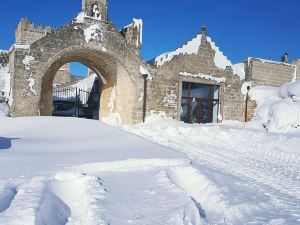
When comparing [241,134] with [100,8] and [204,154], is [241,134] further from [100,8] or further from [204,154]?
[100,8]

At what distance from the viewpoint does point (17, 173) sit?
4641mm

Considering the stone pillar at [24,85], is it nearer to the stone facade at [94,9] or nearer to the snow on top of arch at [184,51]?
the stone facade at [94,9]

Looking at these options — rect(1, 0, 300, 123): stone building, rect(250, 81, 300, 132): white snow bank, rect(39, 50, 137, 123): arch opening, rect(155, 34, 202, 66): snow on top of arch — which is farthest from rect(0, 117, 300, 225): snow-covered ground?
rect(155, 34, 202, 66): snow on top of arch

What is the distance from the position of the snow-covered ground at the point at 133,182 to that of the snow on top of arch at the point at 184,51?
6.88 metres

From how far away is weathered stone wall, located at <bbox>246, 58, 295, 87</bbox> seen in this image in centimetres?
1740

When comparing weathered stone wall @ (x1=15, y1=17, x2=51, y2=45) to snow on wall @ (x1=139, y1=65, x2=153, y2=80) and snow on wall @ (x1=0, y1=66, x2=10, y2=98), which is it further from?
snow on wall @ (x1=139, y1=65, x2=153, y2=80)

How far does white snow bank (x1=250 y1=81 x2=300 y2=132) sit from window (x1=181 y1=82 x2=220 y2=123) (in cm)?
259

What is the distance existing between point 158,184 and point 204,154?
12.0 ft

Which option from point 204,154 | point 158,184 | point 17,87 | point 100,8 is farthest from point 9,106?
point 158,184

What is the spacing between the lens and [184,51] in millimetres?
15656

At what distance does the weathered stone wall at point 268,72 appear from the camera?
17.4 m

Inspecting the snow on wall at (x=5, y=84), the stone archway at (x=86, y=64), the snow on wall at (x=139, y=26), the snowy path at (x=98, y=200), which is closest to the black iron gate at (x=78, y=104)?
the stone archway at (x=86, y=64)

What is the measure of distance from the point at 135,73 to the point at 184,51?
285 cm

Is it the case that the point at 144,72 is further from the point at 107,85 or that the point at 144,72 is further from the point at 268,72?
the point at 268,72
